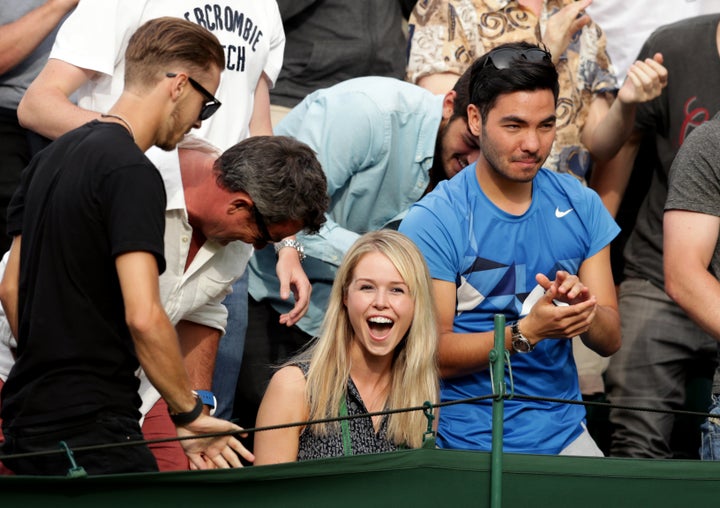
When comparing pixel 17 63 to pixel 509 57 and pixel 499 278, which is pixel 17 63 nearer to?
pixel 509 57

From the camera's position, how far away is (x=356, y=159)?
4699 millimetres

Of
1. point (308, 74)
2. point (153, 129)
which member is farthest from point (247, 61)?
point (153, 129)

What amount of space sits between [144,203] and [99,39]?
129 centimetres

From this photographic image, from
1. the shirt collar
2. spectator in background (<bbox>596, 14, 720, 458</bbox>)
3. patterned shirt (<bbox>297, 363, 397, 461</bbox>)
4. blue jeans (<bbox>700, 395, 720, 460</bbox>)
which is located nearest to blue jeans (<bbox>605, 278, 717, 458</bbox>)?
spectator in background (<bbox>596, 14, 720, 458</bbox>)

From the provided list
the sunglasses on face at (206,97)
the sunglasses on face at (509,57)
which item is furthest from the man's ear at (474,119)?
the sunglasses on face at (206,97)

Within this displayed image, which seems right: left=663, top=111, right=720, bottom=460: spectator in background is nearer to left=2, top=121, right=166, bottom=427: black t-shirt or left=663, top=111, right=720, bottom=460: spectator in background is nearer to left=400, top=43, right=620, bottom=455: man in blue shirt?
left=400, top=43, right=620, bottom=455: man in blue shirt

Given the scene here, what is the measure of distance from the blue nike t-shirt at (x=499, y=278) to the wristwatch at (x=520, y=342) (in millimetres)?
Result: 221

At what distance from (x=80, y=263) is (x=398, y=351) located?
1.15 m

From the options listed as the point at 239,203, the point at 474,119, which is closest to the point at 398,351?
the point at 239,203

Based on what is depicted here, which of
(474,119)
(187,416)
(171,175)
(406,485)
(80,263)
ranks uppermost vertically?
(474,119)

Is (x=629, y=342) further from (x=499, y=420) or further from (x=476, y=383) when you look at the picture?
(x=499, y=420)

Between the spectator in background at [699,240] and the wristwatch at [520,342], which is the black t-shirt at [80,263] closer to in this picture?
the wristwatch at [520,342]

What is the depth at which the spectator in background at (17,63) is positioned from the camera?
15.2 ft

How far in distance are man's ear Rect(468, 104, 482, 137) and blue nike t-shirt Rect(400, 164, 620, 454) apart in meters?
0.20
